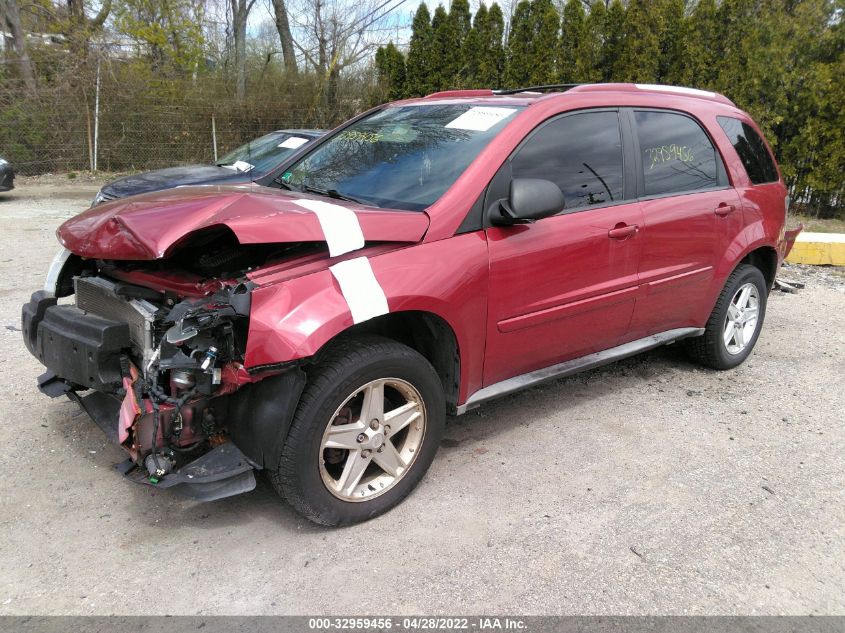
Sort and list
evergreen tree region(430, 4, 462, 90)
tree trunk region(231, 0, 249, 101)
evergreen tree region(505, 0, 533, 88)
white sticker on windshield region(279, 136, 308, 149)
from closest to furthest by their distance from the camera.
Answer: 1. white sticker on windshield region(279, 136, 308, 149)
2. evergreen tree region(505, 0, 533, 88)
3. evergreen tree region(430, 4, 462, 90)
4. tree trunk region(231, 0, 249, 101)

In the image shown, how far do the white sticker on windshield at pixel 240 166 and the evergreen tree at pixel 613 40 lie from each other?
7.78 meters

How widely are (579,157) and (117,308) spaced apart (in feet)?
8.08

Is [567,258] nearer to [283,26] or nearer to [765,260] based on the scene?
[765,260]

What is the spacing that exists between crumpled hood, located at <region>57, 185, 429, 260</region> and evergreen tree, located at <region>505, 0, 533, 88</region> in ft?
37.7

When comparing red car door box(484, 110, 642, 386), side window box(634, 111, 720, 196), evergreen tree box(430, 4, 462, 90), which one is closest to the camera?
red car door box(484, 110, 642, 386)

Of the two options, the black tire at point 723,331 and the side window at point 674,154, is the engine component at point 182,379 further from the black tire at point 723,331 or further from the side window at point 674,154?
the black tire at point 723,331

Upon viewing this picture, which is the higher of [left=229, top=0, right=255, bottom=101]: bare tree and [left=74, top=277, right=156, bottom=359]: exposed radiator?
[left=229, top=0, right=255, bottom=101]: bare tree

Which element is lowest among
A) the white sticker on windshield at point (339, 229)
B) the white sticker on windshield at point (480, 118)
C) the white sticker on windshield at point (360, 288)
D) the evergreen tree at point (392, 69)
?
the white sticker on windshield at point (360, 288)

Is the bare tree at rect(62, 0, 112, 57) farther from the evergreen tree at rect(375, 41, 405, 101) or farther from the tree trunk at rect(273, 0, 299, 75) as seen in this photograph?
the evergreen tree at rect(375, 41, 405, 101)

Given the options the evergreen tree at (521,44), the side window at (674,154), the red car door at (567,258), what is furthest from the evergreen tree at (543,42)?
the red car door at (567,258)

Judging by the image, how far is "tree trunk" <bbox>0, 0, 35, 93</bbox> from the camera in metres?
14.6

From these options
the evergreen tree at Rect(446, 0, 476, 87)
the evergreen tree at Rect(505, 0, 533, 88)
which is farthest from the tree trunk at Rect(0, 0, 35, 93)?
the evergreen tree at Rect(505, 0, 533, 88)

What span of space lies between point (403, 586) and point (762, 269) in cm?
380

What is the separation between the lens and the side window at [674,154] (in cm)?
389
